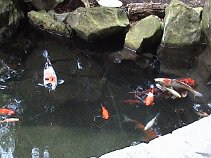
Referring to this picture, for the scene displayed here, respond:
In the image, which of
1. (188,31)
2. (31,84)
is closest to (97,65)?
(31,84)

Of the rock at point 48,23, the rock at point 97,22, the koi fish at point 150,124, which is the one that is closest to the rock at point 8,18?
the rock at point 48,23

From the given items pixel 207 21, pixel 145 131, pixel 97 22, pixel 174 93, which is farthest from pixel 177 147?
pixel 207 21

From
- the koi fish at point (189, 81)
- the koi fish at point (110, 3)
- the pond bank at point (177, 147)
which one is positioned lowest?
the koi fish at point (189, 81)

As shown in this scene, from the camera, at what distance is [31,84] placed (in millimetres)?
4859

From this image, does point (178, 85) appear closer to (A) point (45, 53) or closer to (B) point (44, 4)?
(A) point (45, 53)

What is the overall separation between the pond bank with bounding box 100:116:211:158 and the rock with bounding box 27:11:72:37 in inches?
155

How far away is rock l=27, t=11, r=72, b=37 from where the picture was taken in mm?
6078

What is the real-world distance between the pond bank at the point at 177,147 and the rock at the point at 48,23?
155 inches

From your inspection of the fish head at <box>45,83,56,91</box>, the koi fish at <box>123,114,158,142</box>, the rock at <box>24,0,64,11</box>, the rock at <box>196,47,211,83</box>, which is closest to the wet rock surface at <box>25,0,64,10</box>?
the rock at <box>24,0,64,11</box>

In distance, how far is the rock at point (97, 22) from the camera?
19.3 ft

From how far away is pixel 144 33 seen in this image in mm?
5863

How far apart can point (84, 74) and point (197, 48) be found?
184 centimetres

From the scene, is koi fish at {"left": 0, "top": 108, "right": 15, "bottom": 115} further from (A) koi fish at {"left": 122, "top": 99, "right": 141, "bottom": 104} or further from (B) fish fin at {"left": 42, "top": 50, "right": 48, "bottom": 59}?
(B) fish fin at {"left": 42, "top": 50, "right": 48, "bottom": 59}

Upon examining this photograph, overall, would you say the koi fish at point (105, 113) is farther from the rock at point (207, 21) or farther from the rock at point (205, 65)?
the rock at point (207, 21)
